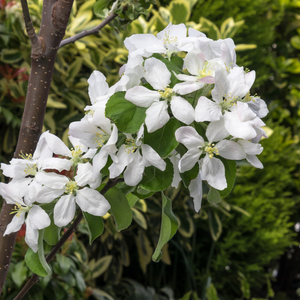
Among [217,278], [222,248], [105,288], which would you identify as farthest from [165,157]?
[217,278]

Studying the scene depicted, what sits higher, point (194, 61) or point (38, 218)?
point (194, 61)

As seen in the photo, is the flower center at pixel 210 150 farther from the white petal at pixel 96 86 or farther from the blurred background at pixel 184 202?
the blurred background at pixel 184 202

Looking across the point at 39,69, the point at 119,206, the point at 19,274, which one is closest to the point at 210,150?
the point at 119,206

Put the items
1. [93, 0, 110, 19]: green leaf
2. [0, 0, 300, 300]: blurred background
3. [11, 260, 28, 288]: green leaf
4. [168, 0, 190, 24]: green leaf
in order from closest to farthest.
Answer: [93, 0, 110, 19]: green leaf, [11, 260, 28, 288]: green leaf, [0, 0, 300, 300]: blurred background, [168, 0, 190, 24]: green leaf

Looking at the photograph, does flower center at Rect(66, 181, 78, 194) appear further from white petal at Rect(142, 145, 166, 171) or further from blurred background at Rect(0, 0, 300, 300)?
blurred background at Rect(0, 0, 300, 300)

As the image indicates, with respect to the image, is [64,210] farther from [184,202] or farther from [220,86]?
[184,202]

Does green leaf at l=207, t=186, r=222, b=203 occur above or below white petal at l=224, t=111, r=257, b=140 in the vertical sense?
below

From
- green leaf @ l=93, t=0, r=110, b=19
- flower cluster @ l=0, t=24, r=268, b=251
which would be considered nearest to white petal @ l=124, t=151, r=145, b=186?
flower cluster @ l=0, t=24, r=268, b=251
